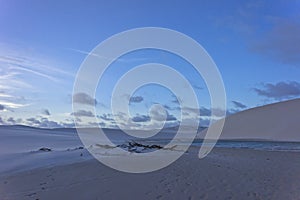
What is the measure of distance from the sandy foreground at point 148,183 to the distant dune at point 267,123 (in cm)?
3265

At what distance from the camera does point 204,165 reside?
526 inches

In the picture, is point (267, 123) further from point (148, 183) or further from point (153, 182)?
point (148, 183)

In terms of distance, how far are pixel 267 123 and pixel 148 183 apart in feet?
140

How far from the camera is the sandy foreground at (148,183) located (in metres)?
8.19

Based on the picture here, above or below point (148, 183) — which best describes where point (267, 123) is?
above

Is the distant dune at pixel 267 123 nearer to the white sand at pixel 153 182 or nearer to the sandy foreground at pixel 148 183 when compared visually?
the white sand at pixel 153 182

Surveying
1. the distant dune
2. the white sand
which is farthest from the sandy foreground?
the distant dune

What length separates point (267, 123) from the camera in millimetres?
48688

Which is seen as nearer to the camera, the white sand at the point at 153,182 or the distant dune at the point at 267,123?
the white sand at the point at 153,182

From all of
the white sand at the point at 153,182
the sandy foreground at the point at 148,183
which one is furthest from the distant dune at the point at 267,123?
the sandy foreground at the point at 148,183

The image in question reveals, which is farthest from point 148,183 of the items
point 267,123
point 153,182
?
point 267,123

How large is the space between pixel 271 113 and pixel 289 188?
142 feet

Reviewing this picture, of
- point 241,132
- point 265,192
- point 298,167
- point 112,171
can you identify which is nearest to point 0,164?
point 112,171

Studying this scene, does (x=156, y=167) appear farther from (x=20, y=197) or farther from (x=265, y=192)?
(x=20, y=197)
